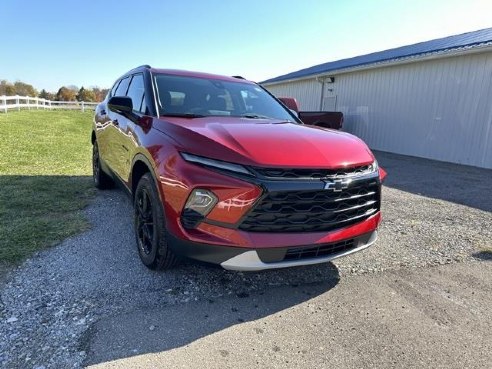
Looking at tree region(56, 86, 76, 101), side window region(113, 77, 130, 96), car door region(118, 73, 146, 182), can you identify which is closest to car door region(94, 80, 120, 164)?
side window region(113, 77, 130, 96)

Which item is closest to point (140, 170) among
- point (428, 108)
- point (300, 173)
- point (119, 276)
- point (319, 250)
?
point (119, 276)

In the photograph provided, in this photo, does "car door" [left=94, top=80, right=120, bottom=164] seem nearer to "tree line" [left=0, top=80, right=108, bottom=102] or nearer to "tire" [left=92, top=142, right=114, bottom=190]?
"tire" [left=92, top=142, right=114, bottom=190]

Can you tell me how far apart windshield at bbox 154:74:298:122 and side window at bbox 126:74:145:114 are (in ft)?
0.79

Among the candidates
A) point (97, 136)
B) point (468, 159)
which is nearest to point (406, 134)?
point (468, 159)

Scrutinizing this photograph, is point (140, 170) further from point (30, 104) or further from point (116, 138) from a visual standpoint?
point (30, 104)

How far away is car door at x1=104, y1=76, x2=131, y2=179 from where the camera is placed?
13.8ft

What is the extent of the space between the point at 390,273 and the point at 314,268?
72cm

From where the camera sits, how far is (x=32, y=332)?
2.35 metres

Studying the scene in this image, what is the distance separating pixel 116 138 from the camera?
4.50 meters

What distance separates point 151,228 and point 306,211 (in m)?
1.38

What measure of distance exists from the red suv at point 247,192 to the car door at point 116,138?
2.57ft

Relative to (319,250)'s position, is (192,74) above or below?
above

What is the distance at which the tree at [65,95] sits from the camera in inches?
2901

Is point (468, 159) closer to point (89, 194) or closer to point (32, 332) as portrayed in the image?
point (89, 194)
